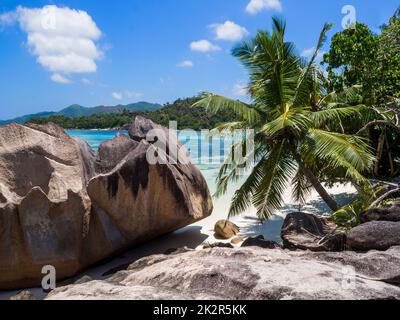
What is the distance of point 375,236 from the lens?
Result: 490cm

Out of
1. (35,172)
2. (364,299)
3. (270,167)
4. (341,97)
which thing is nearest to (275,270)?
(364,299)

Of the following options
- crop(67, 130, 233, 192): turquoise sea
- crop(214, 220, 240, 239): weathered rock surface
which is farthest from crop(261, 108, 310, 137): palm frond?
crop(67, 130, 233, 192): turquoise sea

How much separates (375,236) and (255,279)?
2309 millimetres

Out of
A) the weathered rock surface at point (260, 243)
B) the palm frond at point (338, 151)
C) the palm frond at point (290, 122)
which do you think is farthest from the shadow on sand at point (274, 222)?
the palm frond at point (290, 122)

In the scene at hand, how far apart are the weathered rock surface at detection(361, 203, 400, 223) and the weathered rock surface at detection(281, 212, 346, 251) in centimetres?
52

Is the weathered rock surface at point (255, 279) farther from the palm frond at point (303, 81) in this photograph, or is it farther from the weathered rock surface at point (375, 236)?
the palm frond at point (303, 81)

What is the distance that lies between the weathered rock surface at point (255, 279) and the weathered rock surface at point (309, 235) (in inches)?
68.5

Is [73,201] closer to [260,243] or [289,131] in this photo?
[260,243]

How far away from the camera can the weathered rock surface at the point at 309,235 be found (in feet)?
19.6

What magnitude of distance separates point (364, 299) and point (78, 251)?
15.9ft

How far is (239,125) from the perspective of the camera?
8.32 meters
